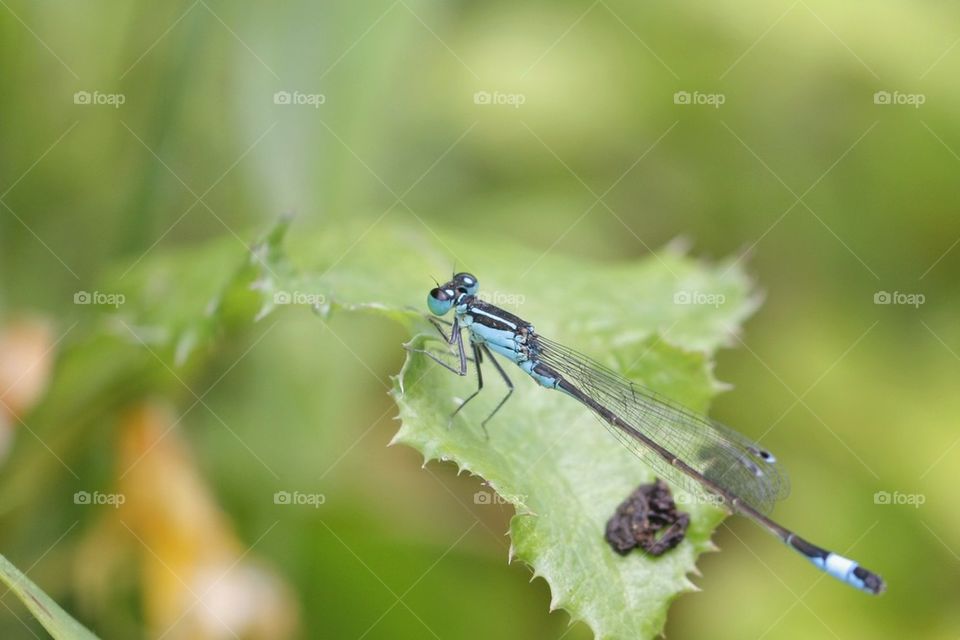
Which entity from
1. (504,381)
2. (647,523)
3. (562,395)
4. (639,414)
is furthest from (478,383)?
(647,523)

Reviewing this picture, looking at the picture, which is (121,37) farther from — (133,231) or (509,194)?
(509,194)

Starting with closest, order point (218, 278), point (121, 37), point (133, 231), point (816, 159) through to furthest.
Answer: point (218, 278) → point (133, 231) → point (121, 37) → point (816, 159)

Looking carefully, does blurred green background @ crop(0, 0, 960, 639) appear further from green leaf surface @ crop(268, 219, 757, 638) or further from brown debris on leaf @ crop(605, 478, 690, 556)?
brown debris on leaf @ crop(605, 478, 690, 556)

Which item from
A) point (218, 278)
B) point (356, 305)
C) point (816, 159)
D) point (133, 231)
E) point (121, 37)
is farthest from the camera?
point (816, 159)

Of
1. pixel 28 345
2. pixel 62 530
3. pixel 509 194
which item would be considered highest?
pixel 509 194

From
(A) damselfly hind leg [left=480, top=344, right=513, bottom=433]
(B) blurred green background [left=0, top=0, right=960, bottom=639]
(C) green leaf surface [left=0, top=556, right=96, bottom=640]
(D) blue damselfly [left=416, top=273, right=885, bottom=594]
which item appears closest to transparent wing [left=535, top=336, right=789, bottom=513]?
(D) blue damselfly [left=416, top=273, right=885, bottom=594]

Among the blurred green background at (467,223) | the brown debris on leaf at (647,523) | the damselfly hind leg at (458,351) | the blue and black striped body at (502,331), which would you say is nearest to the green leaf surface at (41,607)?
the blurred green background at (467,223)

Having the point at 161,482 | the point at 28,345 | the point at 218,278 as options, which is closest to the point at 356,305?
the point at 218,278
